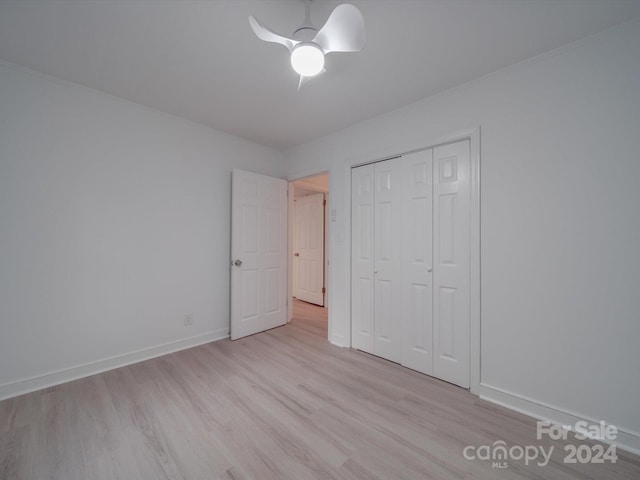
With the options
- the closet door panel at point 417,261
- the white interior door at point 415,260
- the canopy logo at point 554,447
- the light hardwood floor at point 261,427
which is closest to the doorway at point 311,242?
the white interior door at point 415,260

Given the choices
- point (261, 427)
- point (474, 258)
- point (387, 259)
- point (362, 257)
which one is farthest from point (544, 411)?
point (261, 427)

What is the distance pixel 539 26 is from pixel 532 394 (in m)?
2.46

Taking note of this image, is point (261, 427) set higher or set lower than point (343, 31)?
lower

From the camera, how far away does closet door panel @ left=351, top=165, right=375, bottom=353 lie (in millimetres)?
2762

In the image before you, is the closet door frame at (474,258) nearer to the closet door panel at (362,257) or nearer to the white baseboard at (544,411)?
the white baseboard at (544,411)

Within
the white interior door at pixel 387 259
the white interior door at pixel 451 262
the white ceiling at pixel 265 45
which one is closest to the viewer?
the white ceiling at pixel 265 45

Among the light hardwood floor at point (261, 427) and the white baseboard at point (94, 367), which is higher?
the white baseboard at point (94, 367)

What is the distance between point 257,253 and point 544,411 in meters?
3.08

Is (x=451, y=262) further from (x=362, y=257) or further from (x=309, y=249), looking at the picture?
(x=309, y=249)

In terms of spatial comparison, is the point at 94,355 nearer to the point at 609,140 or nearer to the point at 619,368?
the point at 619,368

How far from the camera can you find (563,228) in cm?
171

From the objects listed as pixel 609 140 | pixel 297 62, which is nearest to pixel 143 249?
pixel 297 62

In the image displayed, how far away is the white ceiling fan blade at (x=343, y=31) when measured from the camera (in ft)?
3.93

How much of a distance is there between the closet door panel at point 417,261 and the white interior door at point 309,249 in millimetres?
2509
